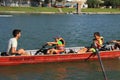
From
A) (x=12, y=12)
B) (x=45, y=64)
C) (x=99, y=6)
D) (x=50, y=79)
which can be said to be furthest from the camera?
(x=99, y=6)

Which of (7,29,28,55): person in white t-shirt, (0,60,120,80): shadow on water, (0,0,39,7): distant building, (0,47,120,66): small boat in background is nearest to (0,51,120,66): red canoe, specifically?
(0,47,120,66): small boat in background

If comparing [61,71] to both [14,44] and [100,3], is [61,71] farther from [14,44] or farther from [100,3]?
[100,3]

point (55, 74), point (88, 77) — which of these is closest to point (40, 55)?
A: point (55, 74)

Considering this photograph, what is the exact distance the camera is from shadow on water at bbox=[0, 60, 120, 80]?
22.2 meters

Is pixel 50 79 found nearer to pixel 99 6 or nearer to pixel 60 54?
pixel 60 54

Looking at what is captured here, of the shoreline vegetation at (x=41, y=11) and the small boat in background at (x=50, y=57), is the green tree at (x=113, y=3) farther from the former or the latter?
the small boat in background at (x=50, y=57)

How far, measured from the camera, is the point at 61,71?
24.0m

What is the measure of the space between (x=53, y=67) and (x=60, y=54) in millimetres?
1011

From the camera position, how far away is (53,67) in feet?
82.3

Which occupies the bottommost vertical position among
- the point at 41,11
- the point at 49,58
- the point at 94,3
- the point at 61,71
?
the point at 41,11

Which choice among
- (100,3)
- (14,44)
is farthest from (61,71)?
(100,3)

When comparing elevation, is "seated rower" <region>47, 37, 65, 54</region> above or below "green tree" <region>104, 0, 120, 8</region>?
above

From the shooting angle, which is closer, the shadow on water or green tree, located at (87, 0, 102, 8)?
the shadow on water

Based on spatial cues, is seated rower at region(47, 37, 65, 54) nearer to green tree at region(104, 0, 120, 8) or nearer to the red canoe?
the red canoe
